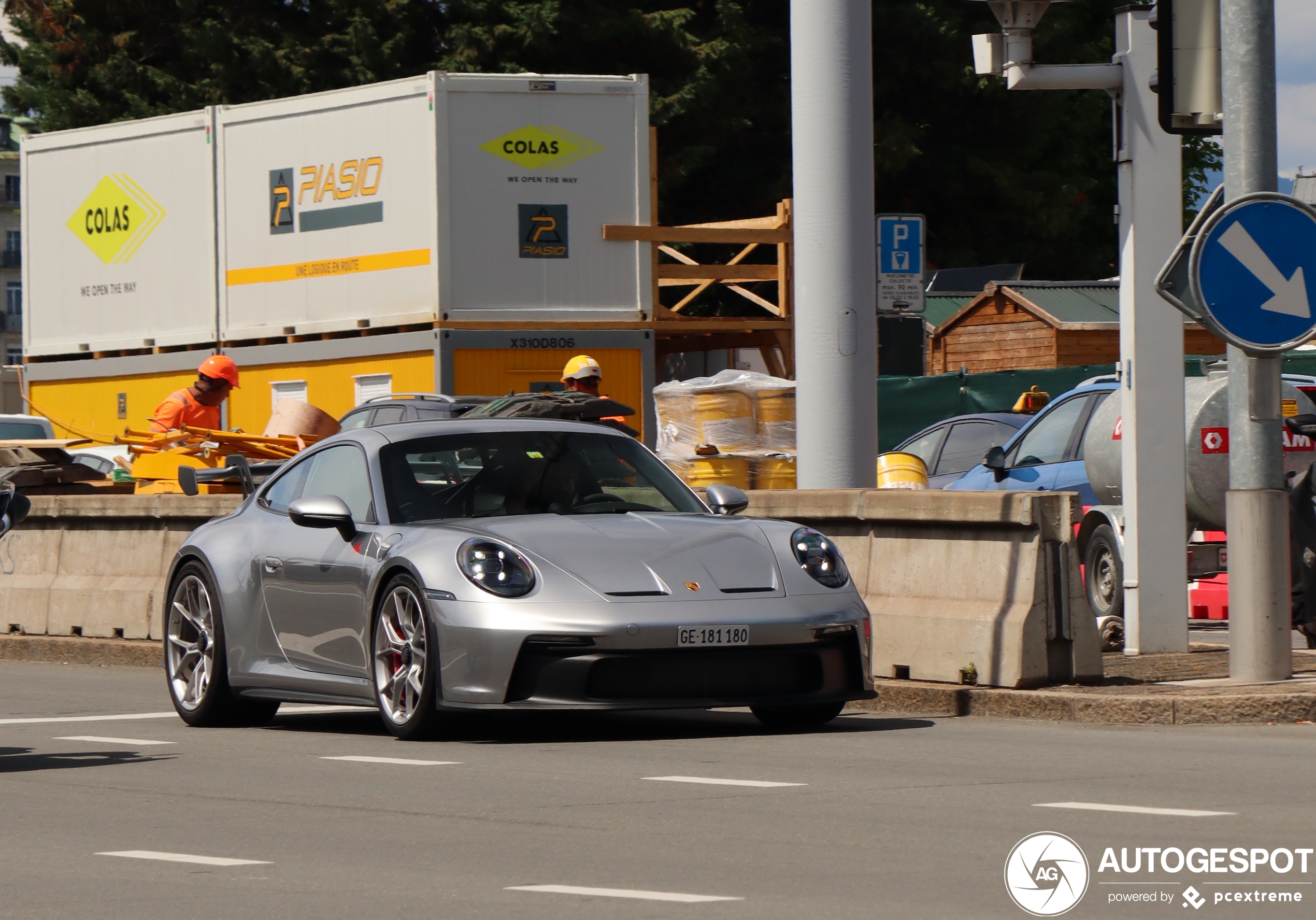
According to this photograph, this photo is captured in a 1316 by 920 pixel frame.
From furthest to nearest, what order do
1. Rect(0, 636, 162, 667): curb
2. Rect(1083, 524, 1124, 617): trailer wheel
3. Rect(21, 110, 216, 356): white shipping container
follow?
Rect(21, 110, 216, 356): white shipping container
Rect(0, 636, 162, 667): curb
Rect(1083, 524, 1124, 617): trailer wheel

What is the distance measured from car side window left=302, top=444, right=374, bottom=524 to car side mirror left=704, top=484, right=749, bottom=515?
1.54 m

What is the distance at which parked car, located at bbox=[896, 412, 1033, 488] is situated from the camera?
2170cm

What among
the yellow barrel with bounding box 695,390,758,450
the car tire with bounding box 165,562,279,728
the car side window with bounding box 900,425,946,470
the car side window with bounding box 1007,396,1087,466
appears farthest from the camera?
the car side window with bounding box 900,425,946,470

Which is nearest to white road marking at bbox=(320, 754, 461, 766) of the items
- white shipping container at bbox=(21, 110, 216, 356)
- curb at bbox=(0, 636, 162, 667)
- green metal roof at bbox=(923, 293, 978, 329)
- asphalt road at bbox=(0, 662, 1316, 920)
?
asphalt road at bbox=(0, 662, 1316, 920)

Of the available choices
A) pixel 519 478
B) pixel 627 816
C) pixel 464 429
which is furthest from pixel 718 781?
pixel 464 429

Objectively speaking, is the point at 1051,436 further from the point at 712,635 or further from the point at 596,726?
the point at 712,635

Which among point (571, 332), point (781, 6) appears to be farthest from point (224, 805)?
point (781, 6)

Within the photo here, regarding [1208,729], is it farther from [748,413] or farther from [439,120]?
[439,120]

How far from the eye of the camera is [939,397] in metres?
33.8

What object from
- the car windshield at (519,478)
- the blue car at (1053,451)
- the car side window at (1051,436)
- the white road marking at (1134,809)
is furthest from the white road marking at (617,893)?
the car side window at (1051,436)

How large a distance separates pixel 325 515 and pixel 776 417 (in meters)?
9.44

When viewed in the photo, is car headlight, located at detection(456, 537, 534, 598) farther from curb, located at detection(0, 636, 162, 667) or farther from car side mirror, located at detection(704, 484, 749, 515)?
curb, located at detection(0, 636, 162, 667)

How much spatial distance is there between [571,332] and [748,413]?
6.69 metres

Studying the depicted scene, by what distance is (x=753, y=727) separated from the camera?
1032 centimetres
